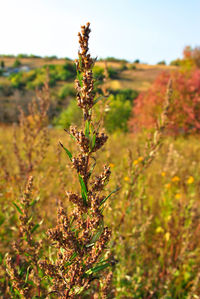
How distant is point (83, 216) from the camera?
648 millimetres

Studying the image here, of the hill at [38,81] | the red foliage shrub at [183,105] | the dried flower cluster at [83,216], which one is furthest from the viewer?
the hill at [38,81]

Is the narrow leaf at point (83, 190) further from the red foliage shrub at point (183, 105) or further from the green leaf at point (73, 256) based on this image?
the red foliage shrub at point (183, 105)

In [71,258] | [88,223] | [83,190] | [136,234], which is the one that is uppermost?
[83,190]

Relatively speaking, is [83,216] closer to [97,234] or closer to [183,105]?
[97,234]

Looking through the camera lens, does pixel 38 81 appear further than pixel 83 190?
Yes

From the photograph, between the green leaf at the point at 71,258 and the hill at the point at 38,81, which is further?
the hill at the point at 38,81

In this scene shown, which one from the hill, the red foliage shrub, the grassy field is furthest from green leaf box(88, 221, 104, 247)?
the hill

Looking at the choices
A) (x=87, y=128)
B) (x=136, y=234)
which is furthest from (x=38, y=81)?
(x=87, y=128)

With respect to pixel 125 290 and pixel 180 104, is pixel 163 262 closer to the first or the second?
pixel 125 290

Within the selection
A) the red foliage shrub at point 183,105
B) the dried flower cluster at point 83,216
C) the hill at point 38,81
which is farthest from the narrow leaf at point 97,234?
the hill at point 38,81

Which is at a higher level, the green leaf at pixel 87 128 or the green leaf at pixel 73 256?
the green leaf at pixel 87 128

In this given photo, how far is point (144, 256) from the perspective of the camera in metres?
2.33

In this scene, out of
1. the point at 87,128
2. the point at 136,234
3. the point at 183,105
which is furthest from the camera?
the point at 183,105

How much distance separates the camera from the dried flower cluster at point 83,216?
23.6 inches
